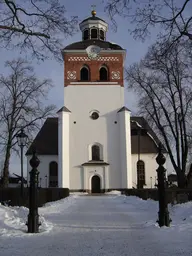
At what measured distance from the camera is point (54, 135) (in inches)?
1932

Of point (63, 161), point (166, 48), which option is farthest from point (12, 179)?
point (166, 48)

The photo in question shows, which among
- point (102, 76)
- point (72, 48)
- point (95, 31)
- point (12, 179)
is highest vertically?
point (95, 31)

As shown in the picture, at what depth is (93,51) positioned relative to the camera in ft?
145

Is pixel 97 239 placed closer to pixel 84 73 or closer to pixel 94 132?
pixel 94 132

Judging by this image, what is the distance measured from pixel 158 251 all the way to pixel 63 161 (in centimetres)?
3436

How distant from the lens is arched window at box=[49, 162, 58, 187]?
44306 millimetres

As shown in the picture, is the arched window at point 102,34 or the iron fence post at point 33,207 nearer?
the iron fence post at point 33,207

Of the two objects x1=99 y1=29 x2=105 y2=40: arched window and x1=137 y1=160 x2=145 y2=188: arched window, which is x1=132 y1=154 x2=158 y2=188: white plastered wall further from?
x1=99 y1=29 x2=105 y2=40: arched window

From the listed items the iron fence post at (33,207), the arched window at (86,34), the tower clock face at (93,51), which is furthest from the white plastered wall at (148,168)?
the iron fence post at (33,207)

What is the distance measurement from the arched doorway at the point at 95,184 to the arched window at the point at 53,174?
4.96 metres

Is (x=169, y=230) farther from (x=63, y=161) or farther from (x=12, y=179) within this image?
(x=12, y=179)

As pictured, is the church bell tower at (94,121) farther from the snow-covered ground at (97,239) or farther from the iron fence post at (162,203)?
the iron fence post at (162,203)

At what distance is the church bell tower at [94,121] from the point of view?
136ft

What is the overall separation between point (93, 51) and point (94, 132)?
10.6 m
